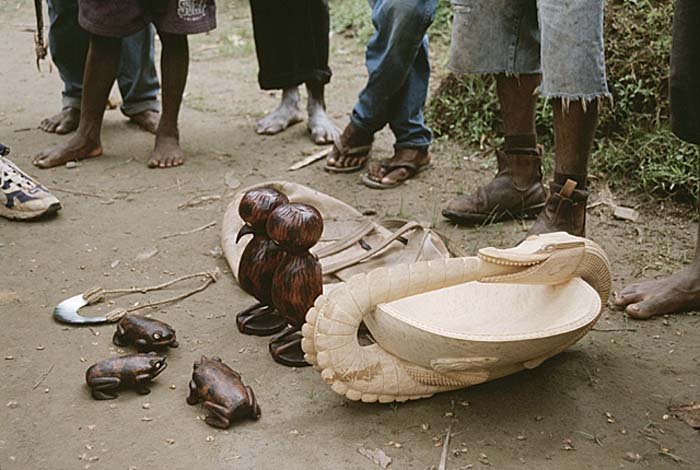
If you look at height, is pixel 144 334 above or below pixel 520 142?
below

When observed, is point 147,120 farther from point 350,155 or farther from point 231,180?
point 350,155

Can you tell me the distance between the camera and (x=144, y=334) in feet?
7.79

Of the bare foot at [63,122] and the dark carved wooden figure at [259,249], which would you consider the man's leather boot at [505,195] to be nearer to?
the dark carved wooden figure at [259,249]

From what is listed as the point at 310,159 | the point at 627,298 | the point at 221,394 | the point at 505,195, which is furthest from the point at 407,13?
the point at 221,394

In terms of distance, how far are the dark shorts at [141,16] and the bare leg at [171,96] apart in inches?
4.8

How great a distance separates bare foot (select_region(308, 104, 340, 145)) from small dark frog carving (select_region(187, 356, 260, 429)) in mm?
2351

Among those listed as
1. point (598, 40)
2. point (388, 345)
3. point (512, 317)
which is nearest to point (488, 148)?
point (598, 40)

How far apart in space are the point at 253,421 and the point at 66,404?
0.48 metres

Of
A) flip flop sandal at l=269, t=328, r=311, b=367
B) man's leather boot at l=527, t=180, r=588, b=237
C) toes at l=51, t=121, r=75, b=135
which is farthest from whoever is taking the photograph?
toes at l=51, t=121, r=75, b=135

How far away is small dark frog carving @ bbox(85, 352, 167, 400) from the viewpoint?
2.17m

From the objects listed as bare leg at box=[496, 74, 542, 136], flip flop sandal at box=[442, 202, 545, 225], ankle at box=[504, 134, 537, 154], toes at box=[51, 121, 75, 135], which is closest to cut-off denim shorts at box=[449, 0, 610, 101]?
bare leg at box=[496, 74, 542, 136]

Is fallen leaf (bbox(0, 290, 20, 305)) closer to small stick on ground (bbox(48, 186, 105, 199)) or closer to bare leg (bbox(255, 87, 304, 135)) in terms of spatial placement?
small stick on ground (bbox(48, 186, 105, 199))

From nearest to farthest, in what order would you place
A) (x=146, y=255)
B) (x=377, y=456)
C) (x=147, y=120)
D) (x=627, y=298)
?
(x=377, y=456), (x=627, y=298), (x=146, y=255), (x=147, y=120)

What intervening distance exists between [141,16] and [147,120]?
2.77 feet
